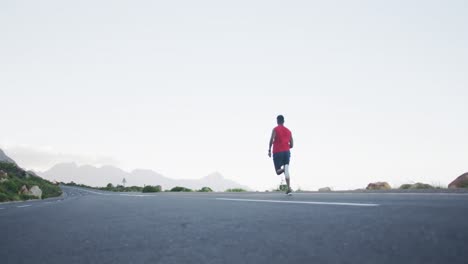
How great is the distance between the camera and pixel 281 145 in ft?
34.0

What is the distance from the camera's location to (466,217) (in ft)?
10.6

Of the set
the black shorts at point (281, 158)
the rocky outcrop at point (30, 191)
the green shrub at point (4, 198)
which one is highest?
the black shorts at point (281, 158)

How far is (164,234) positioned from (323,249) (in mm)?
1474

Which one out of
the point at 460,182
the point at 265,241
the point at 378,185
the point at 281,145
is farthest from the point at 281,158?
the point at 378,185

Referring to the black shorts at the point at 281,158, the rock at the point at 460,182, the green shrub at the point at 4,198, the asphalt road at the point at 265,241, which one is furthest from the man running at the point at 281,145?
the green shrub at the point at 4,198

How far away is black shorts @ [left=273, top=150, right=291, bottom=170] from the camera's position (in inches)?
406

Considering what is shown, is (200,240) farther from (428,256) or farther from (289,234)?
(428,256)

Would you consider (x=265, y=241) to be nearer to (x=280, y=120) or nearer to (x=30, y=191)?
(x=280, y=120)

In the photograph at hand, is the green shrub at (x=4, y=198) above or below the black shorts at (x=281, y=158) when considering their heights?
below

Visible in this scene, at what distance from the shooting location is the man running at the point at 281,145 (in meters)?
10.3

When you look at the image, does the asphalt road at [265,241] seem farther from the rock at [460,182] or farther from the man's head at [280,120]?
the rock at [460,182]

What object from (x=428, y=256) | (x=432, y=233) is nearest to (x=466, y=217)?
(x=432, y=233)

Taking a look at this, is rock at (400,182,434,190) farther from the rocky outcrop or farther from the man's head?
the rocky outcrop

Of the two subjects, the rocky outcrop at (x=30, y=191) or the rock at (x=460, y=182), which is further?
the rocky outcrop at (x=30, y=191)
